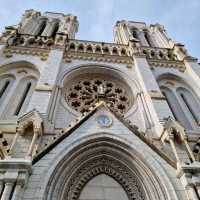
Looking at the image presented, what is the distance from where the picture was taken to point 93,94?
12523 mm

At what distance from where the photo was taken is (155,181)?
275 inches

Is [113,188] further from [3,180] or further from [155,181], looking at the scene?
[3,180]

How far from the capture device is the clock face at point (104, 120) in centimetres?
841

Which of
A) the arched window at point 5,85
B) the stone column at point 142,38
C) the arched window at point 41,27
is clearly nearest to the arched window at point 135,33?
the stone column at point 142,38

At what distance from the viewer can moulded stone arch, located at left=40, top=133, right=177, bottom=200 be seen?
6.71 meters

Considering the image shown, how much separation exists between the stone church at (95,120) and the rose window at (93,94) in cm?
6

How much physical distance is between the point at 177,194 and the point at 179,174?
2.13 ft

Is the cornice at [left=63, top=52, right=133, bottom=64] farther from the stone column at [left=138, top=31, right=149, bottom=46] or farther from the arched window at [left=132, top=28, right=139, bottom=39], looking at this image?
the arched window at [left=132, top=28, right=139, bottom=39]

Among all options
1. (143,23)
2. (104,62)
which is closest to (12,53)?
(104,62)

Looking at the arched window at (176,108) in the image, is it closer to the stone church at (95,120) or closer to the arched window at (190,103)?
the stone church at (95,120)

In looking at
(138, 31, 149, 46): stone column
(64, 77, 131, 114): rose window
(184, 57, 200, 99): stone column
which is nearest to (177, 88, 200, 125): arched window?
(184, 57, 200, 99): stone column

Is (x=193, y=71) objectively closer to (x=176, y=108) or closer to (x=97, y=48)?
(x=176, y=108)

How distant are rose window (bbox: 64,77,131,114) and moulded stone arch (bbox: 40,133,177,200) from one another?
11.7 feet

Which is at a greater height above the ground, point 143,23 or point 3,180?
point 143,23
